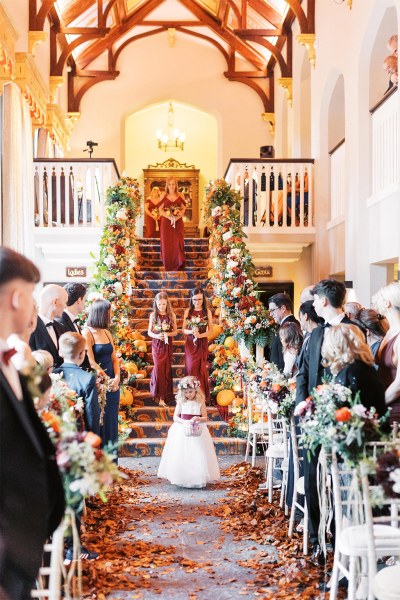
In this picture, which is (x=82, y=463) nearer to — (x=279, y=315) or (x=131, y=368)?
(x=279, y=315)

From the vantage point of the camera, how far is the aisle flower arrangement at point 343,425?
11.4 ft

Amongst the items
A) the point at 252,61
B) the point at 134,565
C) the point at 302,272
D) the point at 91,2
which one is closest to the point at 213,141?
the point at 252,61

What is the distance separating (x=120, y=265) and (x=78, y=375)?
18.1ft

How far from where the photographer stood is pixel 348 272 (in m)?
11.0

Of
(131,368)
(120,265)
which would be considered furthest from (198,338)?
(120,265)

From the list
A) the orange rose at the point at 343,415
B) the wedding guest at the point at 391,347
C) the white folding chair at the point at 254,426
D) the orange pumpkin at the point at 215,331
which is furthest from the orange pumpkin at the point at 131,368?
the orange rose at the point at 343,415

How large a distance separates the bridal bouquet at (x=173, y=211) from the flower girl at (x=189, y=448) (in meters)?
5.96

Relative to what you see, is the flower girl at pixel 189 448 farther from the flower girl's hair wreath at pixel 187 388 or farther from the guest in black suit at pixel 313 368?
the guest in black suit at pixel 313 368

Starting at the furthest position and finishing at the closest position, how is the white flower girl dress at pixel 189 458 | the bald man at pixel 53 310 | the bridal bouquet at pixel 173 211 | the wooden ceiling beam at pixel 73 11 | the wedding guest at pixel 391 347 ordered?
1. the wooden ceiling beam at pixel 73 11
2. the bridal bouquet at pixel 173 211
3. the white flower girl dress at pixel 189 458
4. the bald man at pixel 53 310
5. the wedding guest at pixel 391 347

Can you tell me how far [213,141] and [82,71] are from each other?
4034mm

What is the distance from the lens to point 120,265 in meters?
10.7

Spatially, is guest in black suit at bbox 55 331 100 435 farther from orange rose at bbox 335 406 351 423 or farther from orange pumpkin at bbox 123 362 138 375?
orange pumpkin at bbox 123 362 138 375

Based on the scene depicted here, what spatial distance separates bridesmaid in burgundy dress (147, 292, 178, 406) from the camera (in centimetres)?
991

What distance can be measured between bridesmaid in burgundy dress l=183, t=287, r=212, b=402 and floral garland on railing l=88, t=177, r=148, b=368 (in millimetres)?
854
